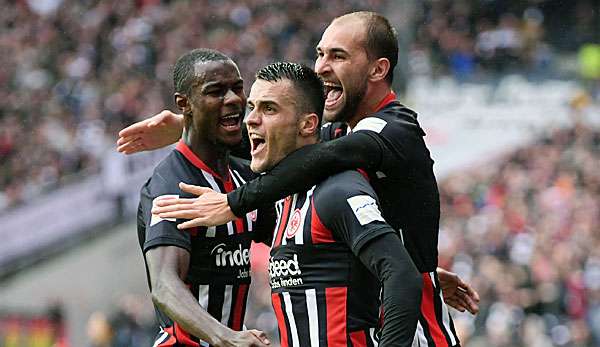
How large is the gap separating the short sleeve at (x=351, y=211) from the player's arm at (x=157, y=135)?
140 cm

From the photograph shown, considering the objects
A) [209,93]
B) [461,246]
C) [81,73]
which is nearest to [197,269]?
[209,93]

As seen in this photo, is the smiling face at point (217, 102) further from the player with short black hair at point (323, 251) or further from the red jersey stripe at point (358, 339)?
the red jersey stripe at point (358, 339)

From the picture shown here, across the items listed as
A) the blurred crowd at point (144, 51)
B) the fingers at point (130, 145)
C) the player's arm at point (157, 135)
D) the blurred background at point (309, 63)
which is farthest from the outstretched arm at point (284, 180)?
the blurred crowd at point (144, 51)

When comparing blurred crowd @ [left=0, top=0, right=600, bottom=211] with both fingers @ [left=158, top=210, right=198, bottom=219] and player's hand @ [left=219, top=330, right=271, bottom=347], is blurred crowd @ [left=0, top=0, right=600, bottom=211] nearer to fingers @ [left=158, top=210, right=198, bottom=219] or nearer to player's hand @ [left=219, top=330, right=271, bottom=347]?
fingers @ [left=158, top=210, right=198, bottom=219]

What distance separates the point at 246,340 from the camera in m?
4.91

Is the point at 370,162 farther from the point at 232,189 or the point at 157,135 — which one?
the point at 157,135

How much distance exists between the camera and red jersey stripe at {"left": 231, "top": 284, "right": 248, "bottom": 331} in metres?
5.79

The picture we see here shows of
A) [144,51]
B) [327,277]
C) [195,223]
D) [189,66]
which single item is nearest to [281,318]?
[327,277]

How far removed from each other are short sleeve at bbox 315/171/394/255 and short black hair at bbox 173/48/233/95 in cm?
114

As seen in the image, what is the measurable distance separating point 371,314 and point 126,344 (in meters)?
11.9

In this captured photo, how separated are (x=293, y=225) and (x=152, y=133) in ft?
5.43

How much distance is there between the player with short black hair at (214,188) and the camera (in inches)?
217

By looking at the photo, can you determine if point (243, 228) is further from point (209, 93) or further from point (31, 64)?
point (31, 64)

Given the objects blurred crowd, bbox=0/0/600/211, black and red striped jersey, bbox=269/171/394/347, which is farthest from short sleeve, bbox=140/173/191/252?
blurred crowd, bbox=0/0/600/211
